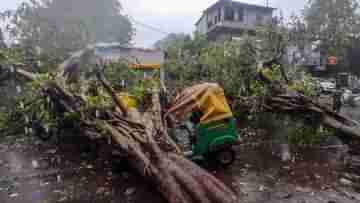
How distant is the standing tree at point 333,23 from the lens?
21.7 meters

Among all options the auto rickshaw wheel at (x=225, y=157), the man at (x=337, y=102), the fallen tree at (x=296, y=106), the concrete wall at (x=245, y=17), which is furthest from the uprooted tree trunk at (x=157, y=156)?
the concrete wall at (x=245, y=17)

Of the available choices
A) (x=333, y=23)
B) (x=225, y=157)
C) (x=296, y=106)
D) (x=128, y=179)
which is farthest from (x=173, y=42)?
(x=128, y=179)

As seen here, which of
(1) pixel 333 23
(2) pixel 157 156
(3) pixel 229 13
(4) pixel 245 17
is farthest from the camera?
(1) pixel 333 23

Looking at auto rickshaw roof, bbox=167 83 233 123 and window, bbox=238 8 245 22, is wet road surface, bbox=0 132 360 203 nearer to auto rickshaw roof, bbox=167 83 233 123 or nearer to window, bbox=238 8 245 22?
auto rickshaw roof, bbox=167 83 233 123

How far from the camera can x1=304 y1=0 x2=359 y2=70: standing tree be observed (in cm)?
2172

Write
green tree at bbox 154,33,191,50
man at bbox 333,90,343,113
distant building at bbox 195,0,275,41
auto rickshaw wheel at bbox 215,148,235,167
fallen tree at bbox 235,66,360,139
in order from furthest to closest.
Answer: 1. distant building at bbox 195,0,275,41
2. green tree at bbox 154,33,191,50
3. man at bbox 333,90,343,113
4. fallen tree at bbox 235,66,360,139
5. auto rickshaw wheel at bbox 215,148,235,167

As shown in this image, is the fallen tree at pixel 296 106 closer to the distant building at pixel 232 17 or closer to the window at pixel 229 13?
the distant building at pixel 232 17

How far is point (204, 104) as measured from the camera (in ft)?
12.1

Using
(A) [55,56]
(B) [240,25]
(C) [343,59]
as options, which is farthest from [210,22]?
(A) [55,56]

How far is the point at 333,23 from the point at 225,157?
81.5ft

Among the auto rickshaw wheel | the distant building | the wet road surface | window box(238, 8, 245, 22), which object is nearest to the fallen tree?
the wet road surface

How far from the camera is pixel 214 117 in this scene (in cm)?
371

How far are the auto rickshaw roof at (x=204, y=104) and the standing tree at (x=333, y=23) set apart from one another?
71.4 ft

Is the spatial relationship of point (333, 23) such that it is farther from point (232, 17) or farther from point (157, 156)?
point (157, 156)
